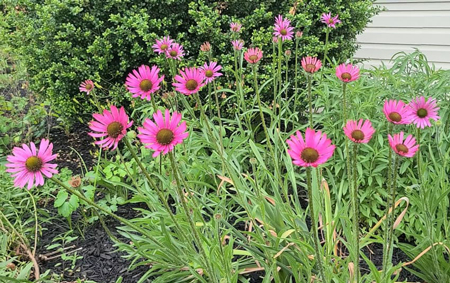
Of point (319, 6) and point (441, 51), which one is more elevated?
point (441, 51)

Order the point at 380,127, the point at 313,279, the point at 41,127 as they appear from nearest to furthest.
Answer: the point at 313,279 < the point at 380,127 < the point at 41,127

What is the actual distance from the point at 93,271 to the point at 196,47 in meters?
1.61

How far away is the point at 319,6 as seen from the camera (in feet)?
8.82

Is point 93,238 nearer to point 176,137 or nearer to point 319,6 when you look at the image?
point 176,137

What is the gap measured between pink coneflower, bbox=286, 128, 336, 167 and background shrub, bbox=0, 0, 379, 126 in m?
1.75

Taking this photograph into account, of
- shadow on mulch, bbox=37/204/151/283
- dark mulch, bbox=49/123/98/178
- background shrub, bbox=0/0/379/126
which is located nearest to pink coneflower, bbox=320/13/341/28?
background shrub, bbox=0/0/379/126

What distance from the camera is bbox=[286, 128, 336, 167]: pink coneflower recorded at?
0.88 metres

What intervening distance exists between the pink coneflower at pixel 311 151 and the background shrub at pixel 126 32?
1753 mm

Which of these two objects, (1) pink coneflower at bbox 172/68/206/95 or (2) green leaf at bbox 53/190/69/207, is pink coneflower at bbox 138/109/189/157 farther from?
(2) green leaf at bbox 53/190/69/207

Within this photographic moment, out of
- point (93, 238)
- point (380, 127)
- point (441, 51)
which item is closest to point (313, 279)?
point (380, 127)

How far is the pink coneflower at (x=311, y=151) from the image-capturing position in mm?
881

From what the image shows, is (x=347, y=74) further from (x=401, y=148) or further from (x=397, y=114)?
(x=401, y=148)

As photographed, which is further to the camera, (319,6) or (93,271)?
(319,6)

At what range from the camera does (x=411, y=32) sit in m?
4.39
